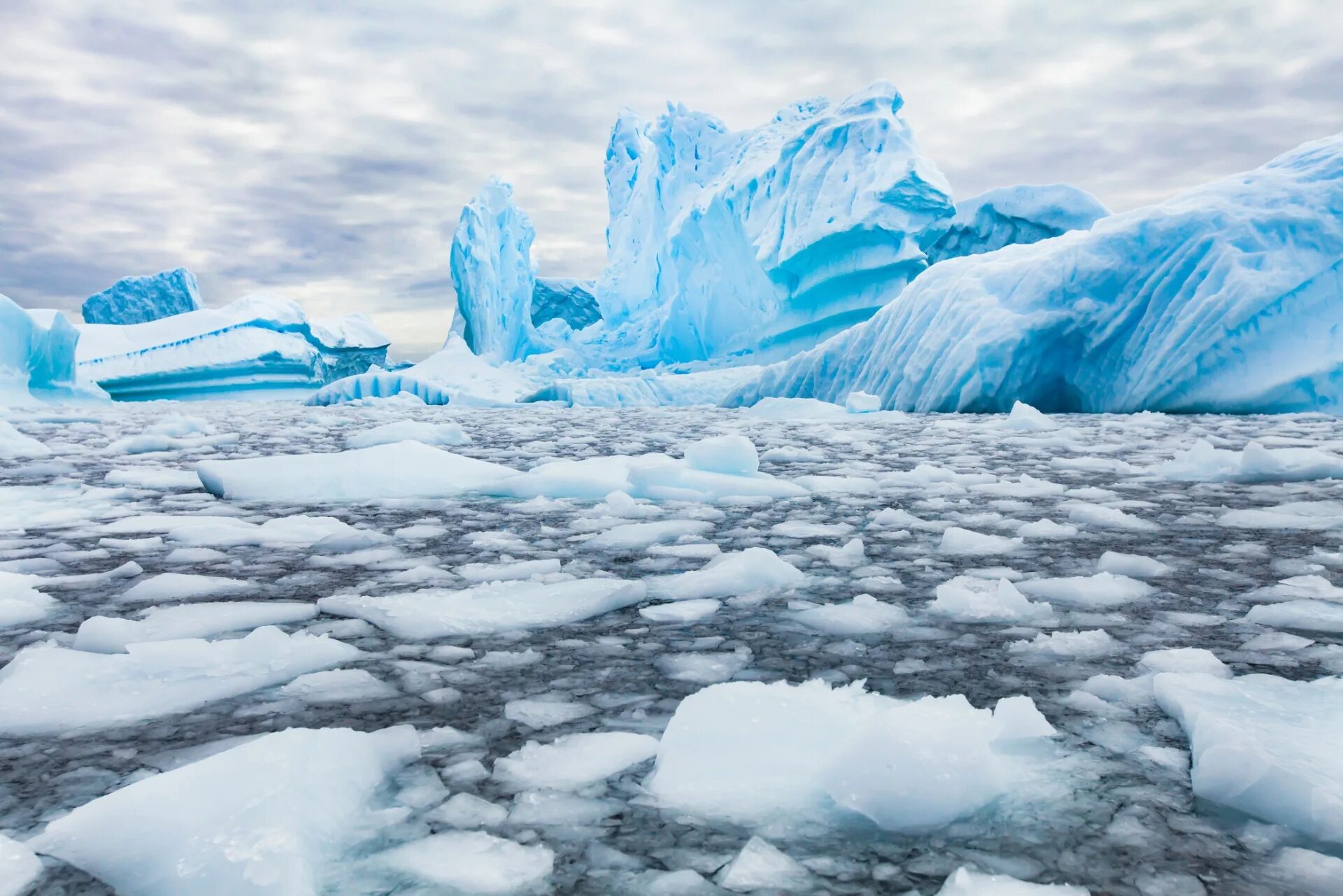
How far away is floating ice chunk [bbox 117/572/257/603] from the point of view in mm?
1869

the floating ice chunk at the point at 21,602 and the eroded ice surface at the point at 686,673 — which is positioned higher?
the floating ice chunk at the point at 21,602

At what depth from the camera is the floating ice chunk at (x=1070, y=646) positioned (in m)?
1.43

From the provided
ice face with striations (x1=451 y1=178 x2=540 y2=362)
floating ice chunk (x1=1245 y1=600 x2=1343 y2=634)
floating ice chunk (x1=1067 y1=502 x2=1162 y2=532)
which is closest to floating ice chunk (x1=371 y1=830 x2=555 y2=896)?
floating ice chunk (x1=1245 y1=600 x2=1343 y2=634)

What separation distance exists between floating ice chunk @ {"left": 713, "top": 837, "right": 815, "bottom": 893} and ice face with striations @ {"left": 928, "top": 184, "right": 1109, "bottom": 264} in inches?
590

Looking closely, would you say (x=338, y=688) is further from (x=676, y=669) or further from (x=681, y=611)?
(x=681, y=611)

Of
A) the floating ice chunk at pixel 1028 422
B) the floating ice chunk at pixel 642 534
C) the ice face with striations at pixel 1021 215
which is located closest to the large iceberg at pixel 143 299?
the ice face with striations at pixel 1021 215

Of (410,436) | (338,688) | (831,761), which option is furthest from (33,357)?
(831,761)

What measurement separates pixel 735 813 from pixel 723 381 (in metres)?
18.3

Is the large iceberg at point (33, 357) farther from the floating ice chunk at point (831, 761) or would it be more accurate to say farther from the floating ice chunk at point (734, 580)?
the floating ice chunk at point (831, 761)

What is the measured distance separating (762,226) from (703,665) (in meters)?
19.1

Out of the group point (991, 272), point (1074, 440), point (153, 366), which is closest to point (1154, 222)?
point (991, 272)

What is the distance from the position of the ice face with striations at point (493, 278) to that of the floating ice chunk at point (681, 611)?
1000 inches

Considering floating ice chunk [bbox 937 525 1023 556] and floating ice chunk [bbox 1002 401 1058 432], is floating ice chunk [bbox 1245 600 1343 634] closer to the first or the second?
floating ice chunk [bbox 937 525 1023 556]

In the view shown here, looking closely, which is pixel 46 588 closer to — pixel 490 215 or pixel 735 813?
pixel 735 813
